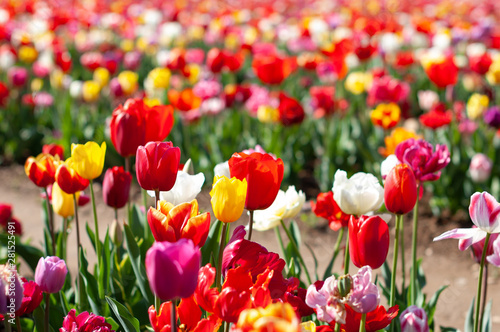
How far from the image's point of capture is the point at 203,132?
4164mm

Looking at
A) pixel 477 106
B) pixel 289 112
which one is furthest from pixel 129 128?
pixel 477 106

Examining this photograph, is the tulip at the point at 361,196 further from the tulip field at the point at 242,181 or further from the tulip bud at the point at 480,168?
the tulip bud at the point at 480,168

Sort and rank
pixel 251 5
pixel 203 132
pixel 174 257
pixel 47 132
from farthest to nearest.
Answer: pixel 251 5 → pixel 47 132 → pixel 203 132 → pixel 174 257

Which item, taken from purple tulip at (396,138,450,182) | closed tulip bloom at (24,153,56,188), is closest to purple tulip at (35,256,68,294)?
closed tulip bloom at (24,153,56,188)

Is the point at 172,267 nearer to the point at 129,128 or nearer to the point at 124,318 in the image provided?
the point at 124,318

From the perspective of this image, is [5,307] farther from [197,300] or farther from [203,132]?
[203,132]

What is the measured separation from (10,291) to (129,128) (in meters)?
0.60

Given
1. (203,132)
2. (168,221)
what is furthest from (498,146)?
(168,221)

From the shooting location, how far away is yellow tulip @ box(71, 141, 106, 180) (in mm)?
1514

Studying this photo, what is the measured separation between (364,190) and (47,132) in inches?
143

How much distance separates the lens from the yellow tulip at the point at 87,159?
1.51 m

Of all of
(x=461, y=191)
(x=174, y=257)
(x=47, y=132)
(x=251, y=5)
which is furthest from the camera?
(x=251, y=5)

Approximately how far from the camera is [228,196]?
118cm

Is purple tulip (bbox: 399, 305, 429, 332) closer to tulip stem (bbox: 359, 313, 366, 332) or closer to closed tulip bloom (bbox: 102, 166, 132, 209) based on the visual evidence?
tulip stem (bbox: 359, 313, 366, 332)
